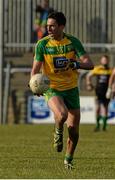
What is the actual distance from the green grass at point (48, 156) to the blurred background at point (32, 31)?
579 cm

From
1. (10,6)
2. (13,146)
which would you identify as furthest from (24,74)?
(13,146)

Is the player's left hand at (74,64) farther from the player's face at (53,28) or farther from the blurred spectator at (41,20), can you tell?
the blurred spectator at (41,20)

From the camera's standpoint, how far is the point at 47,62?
12.1m

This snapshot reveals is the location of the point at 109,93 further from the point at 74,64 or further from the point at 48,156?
the point at 74,64

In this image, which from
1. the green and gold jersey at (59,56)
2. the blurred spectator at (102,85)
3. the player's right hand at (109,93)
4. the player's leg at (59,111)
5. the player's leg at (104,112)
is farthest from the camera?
the blurred spectator at (102,85)

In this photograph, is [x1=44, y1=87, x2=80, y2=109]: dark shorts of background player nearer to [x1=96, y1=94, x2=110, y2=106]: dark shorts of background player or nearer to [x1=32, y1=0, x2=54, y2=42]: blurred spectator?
[x1=96, y1=94, x2=110, y2=106]: dark shorts of background player

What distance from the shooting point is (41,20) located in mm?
28984

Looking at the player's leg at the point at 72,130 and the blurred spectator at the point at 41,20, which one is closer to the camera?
the player's leg at the point at 72,130

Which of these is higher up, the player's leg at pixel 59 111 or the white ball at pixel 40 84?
the white ball at pixel 40 84

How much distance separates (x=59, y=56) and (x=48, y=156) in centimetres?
270

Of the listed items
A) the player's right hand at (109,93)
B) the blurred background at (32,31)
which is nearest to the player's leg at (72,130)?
the player's right hand at (109,93)

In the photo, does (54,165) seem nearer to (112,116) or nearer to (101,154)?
(101,154)

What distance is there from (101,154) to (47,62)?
3.16 meters

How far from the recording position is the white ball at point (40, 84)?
11.8m
